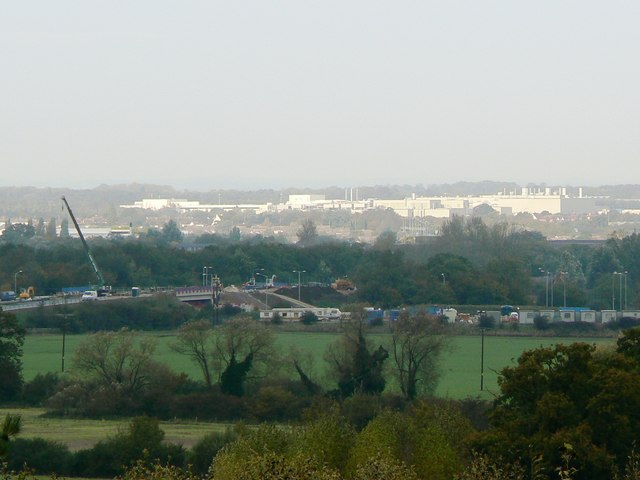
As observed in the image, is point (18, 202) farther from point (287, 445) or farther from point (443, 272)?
point (287, 445)

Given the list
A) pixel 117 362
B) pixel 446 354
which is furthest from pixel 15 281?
pixel 117 362

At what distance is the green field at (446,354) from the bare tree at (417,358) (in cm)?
31

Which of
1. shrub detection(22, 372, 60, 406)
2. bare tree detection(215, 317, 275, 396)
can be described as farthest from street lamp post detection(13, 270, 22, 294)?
shrub detection(22, 372, 60, 406)

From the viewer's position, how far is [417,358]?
25328mm

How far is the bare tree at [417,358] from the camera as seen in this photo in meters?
24.1

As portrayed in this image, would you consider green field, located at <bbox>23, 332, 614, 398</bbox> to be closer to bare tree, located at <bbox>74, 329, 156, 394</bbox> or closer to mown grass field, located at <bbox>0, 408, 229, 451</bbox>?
bare tree, located at <bbox>74, 329, 156, 394</bbox>

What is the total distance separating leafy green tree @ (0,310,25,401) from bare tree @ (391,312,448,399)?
6.54m

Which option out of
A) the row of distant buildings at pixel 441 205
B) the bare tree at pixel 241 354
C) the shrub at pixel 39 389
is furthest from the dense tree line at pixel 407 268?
the row of distant buildings at pixel 441 205

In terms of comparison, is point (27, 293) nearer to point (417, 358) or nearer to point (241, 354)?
point (241, 354)

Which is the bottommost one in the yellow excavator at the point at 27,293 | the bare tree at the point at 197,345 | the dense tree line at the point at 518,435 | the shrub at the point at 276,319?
the shrub at the point at 276,319

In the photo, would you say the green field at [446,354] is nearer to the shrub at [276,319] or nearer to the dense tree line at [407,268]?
the shrub at [276,319]

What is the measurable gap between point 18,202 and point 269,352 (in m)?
151

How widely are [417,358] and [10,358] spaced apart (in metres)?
7.33

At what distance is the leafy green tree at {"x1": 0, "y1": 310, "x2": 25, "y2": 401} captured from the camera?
25.3m
